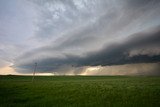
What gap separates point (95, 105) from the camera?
1788 centimetres

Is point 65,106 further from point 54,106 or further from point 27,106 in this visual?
point 27,106

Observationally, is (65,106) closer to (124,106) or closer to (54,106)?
(54,106)

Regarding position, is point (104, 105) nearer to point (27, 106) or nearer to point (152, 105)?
point (152, 105)

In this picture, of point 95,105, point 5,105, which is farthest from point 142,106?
point 5,105

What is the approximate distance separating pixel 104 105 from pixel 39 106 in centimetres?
612

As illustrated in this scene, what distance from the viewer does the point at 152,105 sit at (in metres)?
17.2

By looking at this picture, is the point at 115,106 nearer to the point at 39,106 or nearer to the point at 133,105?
the point at 133,105

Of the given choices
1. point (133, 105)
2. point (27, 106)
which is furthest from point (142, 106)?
point (27, 106)

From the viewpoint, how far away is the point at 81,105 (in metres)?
18.0

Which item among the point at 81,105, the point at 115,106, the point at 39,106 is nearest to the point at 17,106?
the point at 39,106

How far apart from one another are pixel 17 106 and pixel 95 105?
737cm

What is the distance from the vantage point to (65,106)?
17484 mm

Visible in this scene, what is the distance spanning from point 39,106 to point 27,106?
3.90 feet

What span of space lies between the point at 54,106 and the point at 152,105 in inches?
355
